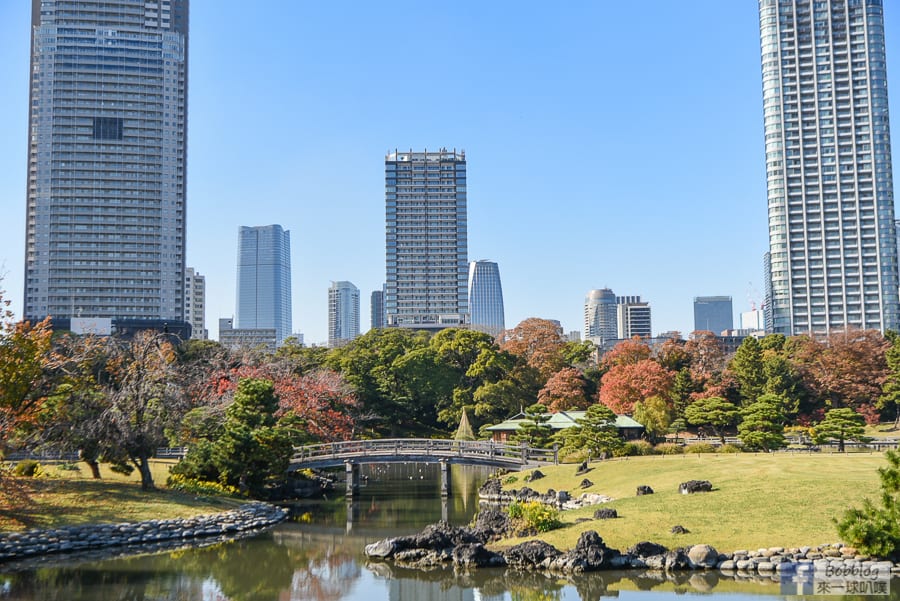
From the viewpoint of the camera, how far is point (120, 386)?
123 ft

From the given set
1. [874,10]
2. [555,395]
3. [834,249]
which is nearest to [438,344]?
[555,395]

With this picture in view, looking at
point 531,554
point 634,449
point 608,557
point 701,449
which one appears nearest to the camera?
point 608,557

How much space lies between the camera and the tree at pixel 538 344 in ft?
248

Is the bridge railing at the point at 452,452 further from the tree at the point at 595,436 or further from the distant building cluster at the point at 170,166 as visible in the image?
the distant building cluster at the point at 170,166

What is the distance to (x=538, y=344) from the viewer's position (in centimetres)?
7894

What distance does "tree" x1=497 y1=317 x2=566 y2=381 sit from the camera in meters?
75.5

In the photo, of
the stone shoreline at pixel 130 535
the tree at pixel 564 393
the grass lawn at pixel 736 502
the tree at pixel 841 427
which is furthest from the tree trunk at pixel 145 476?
the tree at pixel 564 393

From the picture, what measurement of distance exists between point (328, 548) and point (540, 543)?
9745 mm

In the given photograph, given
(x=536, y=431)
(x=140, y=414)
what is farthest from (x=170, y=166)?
(x=140, y=414)

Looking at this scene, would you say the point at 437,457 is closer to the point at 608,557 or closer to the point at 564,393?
the point at 564,393

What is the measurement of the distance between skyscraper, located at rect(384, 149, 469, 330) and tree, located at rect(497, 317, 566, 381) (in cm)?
6084

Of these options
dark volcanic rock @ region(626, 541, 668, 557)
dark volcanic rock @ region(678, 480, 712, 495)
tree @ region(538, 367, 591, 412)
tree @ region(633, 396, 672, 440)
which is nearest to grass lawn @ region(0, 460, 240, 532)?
dark volcanic rock @ region(626, 541, 668, 557)

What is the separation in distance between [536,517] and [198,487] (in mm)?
18957

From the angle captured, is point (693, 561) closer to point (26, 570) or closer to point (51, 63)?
point (26, 570)
